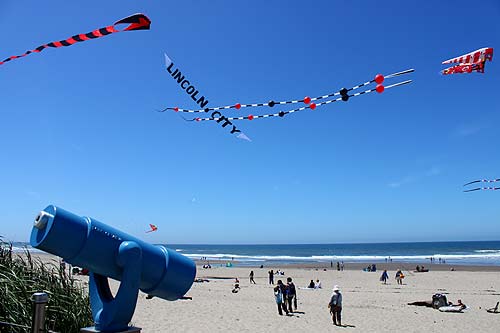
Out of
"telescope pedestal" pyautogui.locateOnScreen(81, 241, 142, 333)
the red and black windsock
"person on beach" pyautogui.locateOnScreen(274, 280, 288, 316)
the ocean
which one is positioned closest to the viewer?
"telescope pedestal" pyautogui.locateOnScreen(81, 241, 142, 333)

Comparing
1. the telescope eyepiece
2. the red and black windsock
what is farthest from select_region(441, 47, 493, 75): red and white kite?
the telescope eyepiece

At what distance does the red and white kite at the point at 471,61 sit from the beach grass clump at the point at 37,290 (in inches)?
254

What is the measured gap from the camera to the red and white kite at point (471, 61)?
644 centimetres

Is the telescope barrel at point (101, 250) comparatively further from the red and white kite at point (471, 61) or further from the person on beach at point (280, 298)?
the person on beach at point (280, 298)

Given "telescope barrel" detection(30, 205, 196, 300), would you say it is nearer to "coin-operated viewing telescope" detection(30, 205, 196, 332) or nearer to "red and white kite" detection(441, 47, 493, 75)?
"coin-operated viewing telescope" detection(30, 205, 196, 332)

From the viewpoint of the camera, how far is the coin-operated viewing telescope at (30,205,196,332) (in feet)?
9.87

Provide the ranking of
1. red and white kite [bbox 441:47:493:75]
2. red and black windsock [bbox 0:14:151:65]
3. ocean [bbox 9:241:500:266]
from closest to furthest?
red and black windsock [bbox 0:14:151:65]
red and white kite [bbox 441:47:493:75]
ocean [bbox 9:241:500:266]

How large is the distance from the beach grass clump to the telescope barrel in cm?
212

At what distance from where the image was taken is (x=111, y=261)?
322 cm

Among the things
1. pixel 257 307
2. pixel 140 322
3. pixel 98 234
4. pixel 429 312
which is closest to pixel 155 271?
pixel 98 234

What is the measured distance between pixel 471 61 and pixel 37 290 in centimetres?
695

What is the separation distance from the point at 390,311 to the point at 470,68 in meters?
9.67

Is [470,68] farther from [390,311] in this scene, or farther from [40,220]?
[390,311]

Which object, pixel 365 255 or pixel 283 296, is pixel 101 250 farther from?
pixel 365 255
